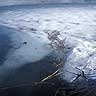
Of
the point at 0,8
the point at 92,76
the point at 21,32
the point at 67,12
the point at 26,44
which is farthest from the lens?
the point at 0,8

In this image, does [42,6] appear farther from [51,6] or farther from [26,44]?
[26,44]

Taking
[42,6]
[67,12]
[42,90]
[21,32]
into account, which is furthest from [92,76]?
[42,6]

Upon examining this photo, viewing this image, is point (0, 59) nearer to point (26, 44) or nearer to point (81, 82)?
point (26, 44)

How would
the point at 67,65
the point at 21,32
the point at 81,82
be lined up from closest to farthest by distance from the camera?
the point at 81,82, the point at 67,65, the point at 21,32

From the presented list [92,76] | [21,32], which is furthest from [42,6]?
[92,76]

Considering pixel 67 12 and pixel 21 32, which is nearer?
pixel 21 32

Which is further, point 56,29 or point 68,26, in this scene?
point 68,26
